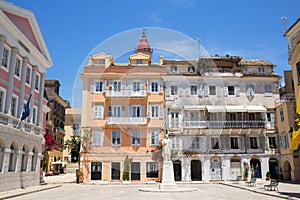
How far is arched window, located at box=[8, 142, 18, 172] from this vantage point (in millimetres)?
21420

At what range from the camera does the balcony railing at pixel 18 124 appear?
1999 cm

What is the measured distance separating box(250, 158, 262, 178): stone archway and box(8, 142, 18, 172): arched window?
25.6 meters

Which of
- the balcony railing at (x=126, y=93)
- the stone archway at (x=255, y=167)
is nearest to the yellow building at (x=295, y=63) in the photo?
the stone archway at (x=255, y=167)

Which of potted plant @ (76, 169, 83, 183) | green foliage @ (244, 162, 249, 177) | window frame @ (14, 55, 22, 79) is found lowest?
potted plant @ (76, 169, 83, 183)

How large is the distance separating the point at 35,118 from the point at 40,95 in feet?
7.63

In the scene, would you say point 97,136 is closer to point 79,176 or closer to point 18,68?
point 79,176

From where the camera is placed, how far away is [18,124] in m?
22.0

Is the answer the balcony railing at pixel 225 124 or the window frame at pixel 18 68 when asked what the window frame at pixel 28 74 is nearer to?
the window frame at pixel 18 68

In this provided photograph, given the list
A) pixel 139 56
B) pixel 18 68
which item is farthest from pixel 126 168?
pixel 18 68

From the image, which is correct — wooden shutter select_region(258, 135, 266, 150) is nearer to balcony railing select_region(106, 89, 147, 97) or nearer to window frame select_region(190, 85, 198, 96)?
window frame select_region(190, 85, 198, 96)

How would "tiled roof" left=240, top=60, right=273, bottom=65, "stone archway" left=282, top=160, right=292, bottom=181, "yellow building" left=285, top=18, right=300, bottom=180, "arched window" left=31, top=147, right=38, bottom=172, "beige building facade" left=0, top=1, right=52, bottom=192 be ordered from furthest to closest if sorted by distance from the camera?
"tiled roof" left=240, top=60, right=273, bottom=65 → "stone archway" left=282, top=160, right=292, bottom=181 → "yellow building" left=285, top=18, right=300, bottom=180 → "arched window" left=31, top=147, right=38, bottom=172 → "beige building facade" left=0, top=1, right=52, bottom=192

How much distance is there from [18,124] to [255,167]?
86.2 ft

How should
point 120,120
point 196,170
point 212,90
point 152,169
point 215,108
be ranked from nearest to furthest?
point 152,169 < point 120,120 < point 215,108 < point 196,170 < point 212,90

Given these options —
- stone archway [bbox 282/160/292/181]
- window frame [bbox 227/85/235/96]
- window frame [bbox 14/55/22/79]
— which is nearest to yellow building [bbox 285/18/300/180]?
stone archway [bbox 282/160/292/181]
